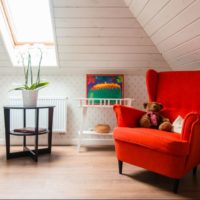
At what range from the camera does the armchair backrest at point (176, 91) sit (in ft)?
7.37

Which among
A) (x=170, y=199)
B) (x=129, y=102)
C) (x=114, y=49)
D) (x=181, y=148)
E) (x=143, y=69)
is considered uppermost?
(x=114, y=49)

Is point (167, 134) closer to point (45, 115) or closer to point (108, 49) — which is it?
point (108, 49)

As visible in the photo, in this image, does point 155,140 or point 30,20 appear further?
point 30,20

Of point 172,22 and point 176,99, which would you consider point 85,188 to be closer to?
point 176,99

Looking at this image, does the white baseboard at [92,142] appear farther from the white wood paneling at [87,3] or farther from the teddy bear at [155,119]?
the white wood paneling at [87,3]

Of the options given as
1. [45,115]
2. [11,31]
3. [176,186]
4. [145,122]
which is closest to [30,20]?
[11,31]

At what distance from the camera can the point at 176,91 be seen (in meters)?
2.39

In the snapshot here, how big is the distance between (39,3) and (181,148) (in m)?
2.16

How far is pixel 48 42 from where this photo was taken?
121 inches

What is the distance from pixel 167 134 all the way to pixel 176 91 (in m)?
0.61

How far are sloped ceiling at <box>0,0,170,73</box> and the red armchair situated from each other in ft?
1.49

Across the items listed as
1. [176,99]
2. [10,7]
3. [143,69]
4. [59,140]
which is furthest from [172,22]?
[59,140]

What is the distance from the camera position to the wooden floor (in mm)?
1762

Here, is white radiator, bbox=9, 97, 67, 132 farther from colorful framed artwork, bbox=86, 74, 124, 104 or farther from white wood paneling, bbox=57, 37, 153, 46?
white wood paneling, bbox=57, 37, 153, 46
